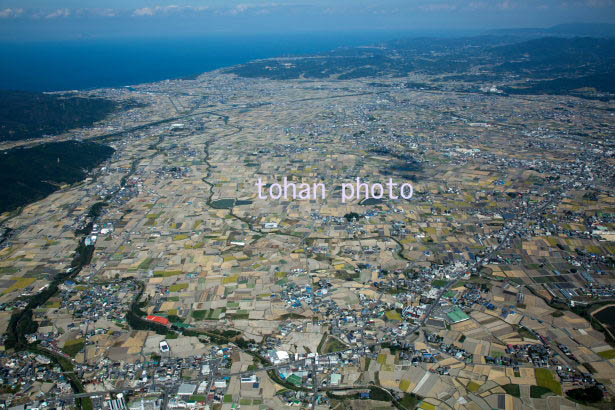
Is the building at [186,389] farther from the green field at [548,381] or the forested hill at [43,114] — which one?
the forested hill at [43,114]

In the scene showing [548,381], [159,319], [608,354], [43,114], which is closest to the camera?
[548,381]

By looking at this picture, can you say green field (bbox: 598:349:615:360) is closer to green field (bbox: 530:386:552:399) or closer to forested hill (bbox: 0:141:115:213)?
green field (bbox: 530:386:552:399)

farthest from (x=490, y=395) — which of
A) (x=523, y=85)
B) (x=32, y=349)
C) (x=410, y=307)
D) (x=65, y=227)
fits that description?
(x=523, y=85)

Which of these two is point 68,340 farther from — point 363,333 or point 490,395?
point 490,395

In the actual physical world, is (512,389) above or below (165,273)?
below

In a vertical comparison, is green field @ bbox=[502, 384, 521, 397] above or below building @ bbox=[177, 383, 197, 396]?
below

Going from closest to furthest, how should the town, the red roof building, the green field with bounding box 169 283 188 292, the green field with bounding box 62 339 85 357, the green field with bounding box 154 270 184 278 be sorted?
the town, the green field with bounding box 62 339 85 357, the red roof building, the green field with bounding box 169 283 188 292, the green field with bounding box 154 270 184 278

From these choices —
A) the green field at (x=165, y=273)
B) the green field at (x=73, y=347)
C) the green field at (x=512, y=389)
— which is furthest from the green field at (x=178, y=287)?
the green field at (x=512, y=389)

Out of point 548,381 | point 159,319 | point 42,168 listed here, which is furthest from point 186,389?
point 42,168

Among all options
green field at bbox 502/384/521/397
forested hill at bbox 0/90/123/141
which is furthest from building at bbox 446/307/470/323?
forested hill at bbox 0/90/123/141

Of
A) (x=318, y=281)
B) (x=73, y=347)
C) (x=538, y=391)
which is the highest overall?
(x=318, y=281)

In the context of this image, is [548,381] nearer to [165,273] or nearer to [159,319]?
[159,319]

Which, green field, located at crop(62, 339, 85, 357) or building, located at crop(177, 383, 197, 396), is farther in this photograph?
green field, located at crop(62, 339, 85, 357)
